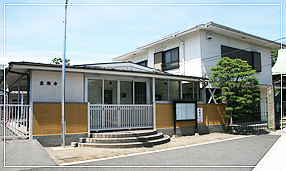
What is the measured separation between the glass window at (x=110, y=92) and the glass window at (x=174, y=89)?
11.6 feet

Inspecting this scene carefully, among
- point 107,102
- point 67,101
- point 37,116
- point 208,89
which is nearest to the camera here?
point 37,116

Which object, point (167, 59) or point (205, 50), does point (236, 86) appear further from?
point (167, 59)

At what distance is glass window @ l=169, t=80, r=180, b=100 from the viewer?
14.3 metres

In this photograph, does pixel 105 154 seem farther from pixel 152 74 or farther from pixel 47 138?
pixel 152 74

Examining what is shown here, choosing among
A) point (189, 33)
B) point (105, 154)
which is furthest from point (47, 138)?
point (189, 33)

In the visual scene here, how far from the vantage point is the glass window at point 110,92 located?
12.2 metres

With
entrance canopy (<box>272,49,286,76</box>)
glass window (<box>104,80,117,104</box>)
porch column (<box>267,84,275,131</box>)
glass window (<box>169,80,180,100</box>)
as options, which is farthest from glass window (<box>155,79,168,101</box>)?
entrance canopy (<box>272,49,286,76</box>)

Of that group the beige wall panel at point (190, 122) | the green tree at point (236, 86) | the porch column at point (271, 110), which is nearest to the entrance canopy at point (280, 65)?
the porch column at point (271, 110)

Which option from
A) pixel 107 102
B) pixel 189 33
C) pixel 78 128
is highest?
pixel 189 33

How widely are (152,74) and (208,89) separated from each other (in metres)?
5.26

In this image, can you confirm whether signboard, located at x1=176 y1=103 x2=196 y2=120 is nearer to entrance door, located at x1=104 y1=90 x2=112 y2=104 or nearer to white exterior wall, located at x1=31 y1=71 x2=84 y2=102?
entrance door, located at x1=104 y1=90 x2=112 y2=104

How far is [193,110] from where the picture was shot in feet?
45.2

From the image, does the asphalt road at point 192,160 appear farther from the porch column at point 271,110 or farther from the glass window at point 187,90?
the porch column at point 271,110

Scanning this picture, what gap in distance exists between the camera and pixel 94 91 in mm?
11758
